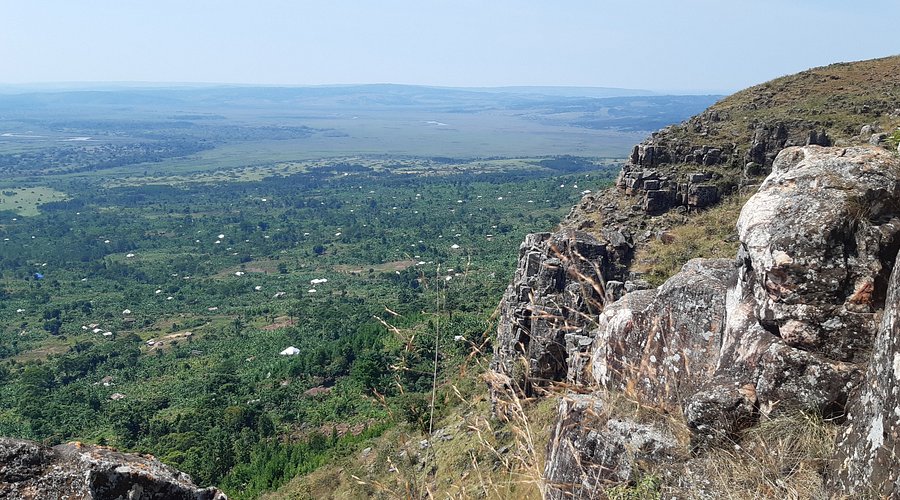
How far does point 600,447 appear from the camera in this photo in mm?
5094

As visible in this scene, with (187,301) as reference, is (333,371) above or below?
above

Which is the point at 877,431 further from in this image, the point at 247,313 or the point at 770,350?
the point at 247,313

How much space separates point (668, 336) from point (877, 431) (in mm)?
2520

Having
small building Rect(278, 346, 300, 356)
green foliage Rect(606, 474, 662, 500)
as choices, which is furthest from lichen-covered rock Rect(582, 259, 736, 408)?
small building Rect(278, 346, 300, 356)

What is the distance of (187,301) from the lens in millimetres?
74812

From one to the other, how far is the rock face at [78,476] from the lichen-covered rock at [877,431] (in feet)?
12.8

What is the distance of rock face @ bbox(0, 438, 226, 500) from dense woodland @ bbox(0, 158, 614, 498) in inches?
58.4

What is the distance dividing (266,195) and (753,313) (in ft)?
530

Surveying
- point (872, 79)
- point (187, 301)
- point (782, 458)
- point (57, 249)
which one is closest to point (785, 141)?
point (872, 79)

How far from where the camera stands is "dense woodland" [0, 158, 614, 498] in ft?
106

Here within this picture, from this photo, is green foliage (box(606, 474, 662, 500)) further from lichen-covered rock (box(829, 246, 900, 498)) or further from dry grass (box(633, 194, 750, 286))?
dry grass (box(633, 194, 750, 286))

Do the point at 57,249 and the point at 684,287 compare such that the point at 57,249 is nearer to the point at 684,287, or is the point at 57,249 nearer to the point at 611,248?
the point at 611,248

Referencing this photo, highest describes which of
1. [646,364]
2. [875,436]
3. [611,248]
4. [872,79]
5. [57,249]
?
[872,79]

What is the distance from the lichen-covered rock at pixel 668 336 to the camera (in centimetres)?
570
